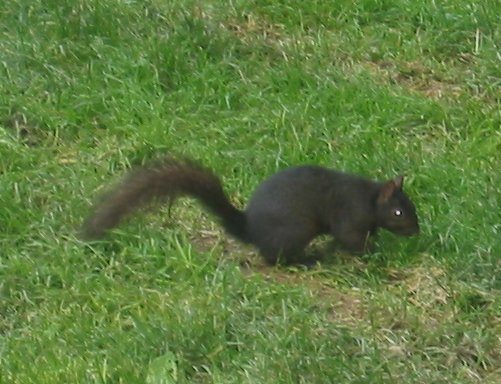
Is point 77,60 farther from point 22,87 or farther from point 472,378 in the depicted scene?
point 472,378

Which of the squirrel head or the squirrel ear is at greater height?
the squirrel ear

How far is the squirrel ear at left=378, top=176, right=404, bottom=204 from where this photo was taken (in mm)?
6781

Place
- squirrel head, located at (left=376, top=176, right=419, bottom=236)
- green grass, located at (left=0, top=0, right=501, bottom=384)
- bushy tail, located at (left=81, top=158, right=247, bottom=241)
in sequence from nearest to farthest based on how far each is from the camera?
green grass, located at (left=0, top=0, right=501, bottom=384), bushy tail, located at (left=81, top=158, right=247, bottom=241), squirrel head, located at (left=376, top=176, right=419, bottom=236)

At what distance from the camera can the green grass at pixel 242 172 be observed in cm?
570

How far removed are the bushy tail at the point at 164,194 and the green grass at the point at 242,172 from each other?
12 centimetres

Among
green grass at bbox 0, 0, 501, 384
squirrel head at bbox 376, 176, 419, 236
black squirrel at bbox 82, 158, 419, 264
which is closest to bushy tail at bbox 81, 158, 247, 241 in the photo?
black squirrel at bbox 82, 158, 419, 264

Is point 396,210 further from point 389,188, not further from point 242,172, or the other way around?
point 242,172

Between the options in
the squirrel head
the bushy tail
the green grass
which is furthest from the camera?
the squirrel head

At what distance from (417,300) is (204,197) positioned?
40.8 inches

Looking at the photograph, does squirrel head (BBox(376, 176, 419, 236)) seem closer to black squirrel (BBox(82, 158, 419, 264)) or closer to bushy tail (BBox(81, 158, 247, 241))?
black squirrel (BBox(82, 158, 419, 264))

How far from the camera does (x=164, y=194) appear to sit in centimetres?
662

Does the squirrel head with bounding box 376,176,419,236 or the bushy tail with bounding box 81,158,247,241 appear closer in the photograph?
the bushy tail with bounding box 81,158,247,241

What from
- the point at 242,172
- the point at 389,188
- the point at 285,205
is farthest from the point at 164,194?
the point at 389,188

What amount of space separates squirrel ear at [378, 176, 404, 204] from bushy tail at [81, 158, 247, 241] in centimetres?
61
